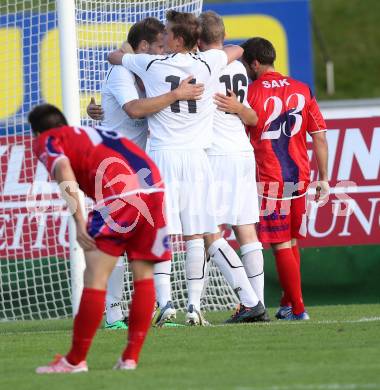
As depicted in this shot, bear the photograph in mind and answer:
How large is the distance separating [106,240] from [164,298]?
2.30 m

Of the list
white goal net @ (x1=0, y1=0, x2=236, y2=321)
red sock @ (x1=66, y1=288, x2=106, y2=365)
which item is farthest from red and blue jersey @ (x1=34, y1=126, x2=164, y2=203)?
white goal net @ (x1=0, y1=0, x2=236, y2=321)

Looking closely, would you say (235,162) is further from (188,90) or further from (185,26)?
(185,26)

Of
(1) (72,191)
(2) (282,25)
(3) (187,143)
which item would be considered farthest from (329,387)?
(2) (282,25)

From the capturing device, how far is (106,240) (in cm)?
606

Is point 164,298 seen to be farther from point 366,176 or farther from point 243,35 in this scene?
point 243,35

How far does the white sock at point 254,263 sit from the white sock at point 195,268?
48 cm

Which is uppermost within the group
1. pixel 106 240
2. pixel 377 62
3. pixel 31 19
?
pixel 31 19

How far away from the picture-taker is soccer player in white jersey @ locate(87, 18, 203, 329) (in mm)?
8164

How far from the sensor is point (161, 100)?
8.13 m

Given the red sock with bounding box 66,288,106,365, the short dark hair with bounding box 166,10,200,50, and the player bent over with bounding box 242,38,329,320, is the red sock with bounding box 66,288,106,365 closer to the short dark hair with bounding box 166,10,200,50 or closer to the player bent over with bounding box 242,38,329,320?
the short dark hair with bounding box 166,10,200,50

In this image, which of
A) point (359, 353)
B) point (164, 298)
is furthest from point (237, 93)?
point (359, 353)

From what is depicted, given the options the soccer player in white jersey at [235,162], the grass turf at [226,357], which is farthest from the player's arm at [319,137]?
the grass turf at [226,357]

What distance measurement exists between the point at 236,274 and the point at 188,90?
55.8 inches

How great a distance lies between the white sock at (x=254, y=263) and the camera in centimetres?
870
